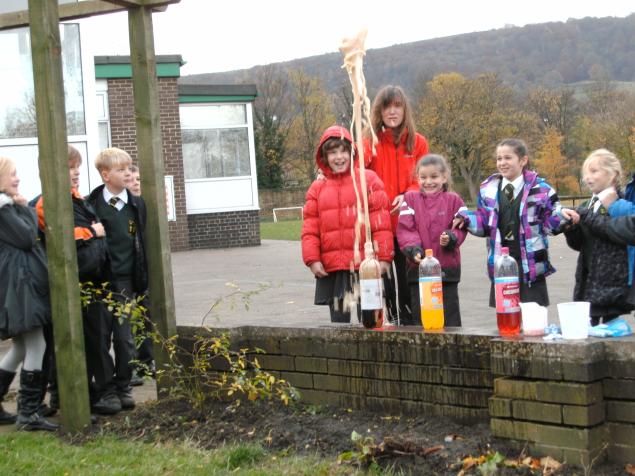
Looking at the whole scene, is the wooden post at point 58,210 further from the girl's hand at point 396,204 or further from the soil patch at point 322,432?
the girl's hand at point 396,204

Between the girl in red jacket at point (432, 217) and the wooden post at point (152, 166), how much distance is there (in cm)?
Answer: 158

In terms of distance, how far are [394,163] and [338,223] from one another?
73 centimetres

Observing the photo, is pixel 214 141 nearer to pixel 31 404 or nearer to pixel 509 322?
pixel 31 404

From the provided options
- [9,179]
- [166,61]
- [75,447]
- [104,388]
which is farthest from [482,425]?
[166,61]

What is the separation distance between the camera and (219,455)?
15.5ft

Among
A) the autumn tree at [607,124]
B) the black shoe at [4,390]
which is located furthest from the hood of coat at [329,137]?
the autumn tree at [607,124]

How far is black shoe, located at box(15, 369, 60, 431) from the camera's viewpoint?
567cm

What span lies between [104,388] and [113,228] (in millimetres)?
1105

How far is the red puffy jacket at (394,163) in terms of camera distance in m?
6.44

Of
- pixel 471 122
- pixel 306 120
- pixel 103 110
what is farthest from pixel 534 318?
pixel 306 120

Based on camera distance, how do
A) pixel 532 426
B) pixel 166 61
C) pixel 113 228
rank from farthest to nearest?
pixel 166 61 < pixel 113 228 < pixel 532 426

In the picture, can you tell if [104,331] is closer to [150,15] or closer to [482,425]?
[150,15]

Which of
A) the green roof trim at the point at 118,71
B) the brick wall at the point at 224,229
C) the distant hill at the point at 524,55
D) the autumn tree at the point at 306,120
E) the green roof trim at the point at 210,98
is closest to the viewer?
the green roof trim at the point at 118,71

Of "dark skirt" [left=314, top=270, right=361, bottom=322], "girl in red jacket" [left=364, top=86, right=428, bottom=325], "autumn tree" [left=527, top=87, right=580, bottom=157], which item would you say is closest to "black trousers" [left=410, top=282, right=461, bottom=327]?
"girl in red jacket" [left=364, top=86, right=428, bottom=325]
